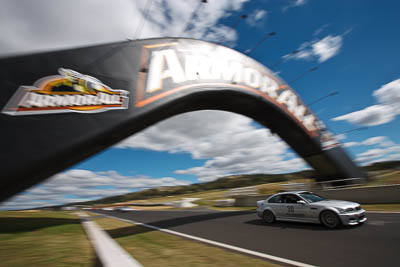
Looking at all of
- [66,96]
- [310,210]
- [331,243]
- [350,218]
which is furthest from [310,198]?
[66,96]

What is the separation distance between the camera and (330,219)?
24.4 feet

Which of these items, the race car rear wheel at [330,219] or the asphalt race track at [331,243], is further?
the race car rear wheel at [330,219]

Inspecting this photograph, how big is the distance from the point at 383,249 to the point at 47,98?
10415 mm

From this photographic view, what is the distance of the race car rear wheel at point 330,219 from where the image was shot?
7.21 m

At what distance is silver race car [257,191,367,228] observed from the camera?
714 cm

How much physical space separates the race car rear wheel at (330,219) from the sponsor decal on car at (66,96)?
28.8 ft

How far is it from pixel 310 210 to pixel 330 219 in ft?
2.37

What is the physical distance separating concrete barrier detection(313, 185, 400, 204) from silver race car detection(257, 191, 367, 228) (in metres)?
6.61

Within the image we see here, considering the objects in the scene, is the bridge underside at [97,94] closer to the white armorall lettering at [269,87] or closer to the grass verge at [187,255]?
the white armorall lettering at [269,87]

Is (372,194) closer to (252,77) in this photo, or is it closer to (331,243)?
(331,243)

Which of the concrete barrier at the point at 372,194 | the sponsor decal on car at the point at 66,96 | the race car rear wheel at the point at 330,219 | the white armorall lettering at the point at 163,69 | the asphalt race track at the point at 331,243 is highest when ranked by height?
the white armorall lettering at the point at 163,69

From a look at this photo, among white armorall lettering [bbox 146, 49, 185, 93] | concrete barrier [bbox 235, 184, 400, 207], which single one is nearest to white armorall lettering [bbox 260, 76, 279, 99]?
white armorall lettering [bbox 146, 49, 185, 93]

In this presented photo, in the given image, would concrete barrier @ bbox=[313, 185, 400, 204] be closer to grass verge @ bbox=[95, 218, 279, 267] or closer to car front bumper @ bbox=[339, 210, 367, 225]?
car front bumper @ bbox=[339, 210, 367, 225]

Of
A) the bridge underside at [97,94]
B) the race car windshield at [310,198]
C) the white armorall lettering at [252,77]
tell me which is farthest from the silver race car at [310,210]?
the white armorall lettering at [252,77]
